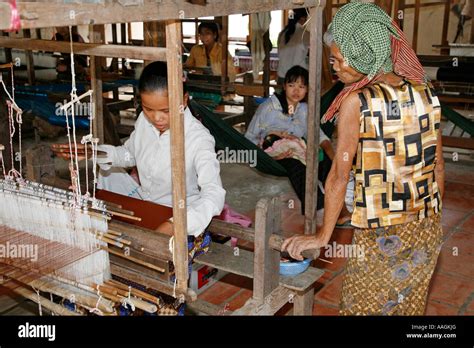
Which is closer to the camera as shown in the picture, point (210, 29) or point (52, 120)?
point (52, 120)

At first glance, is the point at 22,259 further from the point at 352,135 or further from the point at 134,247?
the point at 352,135

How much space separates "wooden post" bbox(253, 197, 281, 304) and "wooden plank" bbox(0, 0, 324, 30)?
0.79 m

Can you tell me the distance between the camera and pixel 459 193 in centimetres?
520

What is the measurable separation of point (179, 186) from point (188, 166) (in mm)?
738

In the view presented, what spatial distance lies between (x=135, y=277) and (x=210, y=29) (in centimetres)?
565

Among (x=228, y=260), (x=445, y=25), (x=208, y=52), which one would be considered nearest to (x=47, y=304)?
(x=228, y=260)

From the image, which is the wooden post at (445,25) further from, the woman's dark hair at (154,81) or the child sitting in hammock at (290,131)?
the woman's dark hair at (154,81)

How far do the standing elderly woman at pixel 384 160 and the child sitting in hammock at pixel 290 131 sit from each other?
2.38 metres

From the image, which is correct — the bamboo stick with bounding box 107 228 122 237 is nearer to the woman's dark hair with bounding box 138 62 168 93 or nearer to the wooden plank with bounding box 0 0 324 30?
the woman's dark hair with bounding box 138 62 168 93

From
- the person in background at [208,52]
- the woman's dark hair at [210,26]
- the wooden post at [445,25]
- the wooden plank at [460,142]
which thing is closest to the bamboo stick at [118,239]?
the wooden plank at [460,142]

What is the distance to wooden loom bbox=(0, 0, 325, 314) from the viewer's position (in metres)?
1.48

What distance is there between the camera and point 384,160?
1.87m

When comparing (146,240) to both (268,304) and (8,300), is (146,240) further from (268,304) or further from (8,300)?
(8,300)
